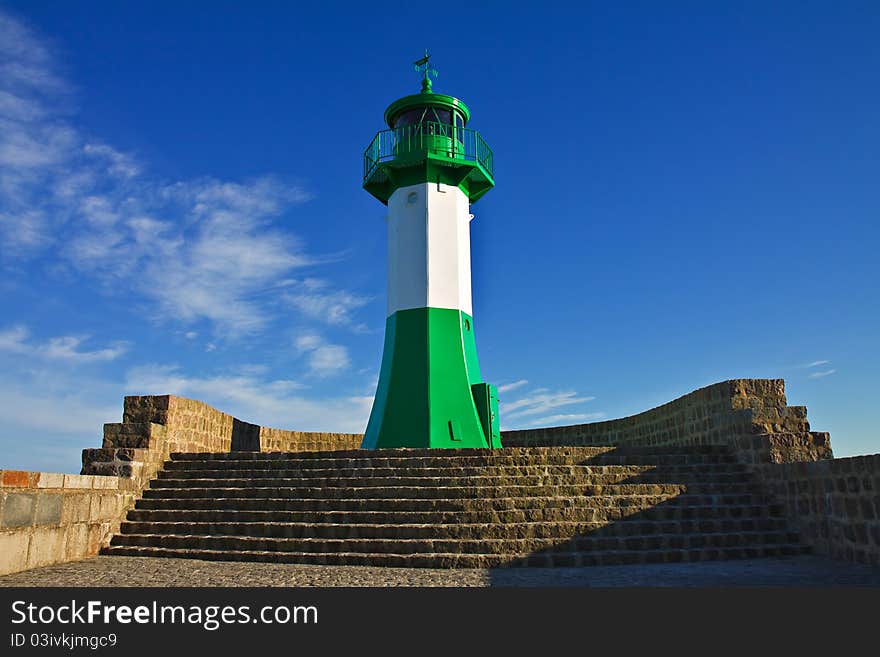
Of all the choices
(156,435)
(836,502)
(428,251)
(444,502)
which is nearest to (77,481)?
(156,435)

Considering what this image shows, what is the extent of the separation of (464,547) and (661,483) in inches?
125

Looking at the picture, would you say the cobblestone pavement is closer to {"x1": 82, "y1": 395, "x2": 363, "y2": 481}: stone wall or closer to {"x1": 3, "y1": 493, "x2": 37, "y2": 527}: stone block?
{"x1": 3, "y1": 493, "x2": 37, "y2": 527}: stone block

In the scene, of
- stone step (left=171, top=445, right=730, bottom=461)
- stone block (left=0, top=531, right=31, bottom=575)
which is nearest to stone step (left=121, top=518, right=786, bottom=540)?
stone step (left=171, top=445, right=730, bottom=461)

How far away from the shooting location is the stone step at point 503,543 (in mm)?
7422

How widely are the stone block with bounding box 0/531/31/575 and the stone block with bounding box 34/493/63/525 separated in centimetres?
25

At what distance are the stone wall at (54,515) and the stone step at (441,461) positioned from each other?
5.27ft

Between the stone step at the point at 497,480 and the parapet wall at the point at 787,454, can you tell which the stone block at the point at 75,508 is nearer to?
the stone step at the point at 497,480

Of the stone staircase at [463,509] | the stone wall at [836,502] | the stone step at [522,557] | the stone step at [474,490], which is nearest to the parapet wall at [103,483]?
→ the stone staircase at [463,509]

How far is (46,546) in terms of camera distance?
285 inches

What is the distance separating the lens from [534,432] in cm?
1602

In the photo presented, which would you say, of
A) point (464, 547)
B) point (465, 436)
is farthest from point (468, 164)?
point (464, 547)

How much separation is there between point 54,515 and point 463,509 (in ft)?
15.9

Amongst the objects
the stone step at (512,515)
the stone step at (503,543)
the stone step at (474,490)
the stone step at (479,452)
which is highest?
the stone step at (479,452)

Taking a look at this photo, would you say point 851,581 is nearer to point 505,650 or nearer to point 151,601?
point 505,650
